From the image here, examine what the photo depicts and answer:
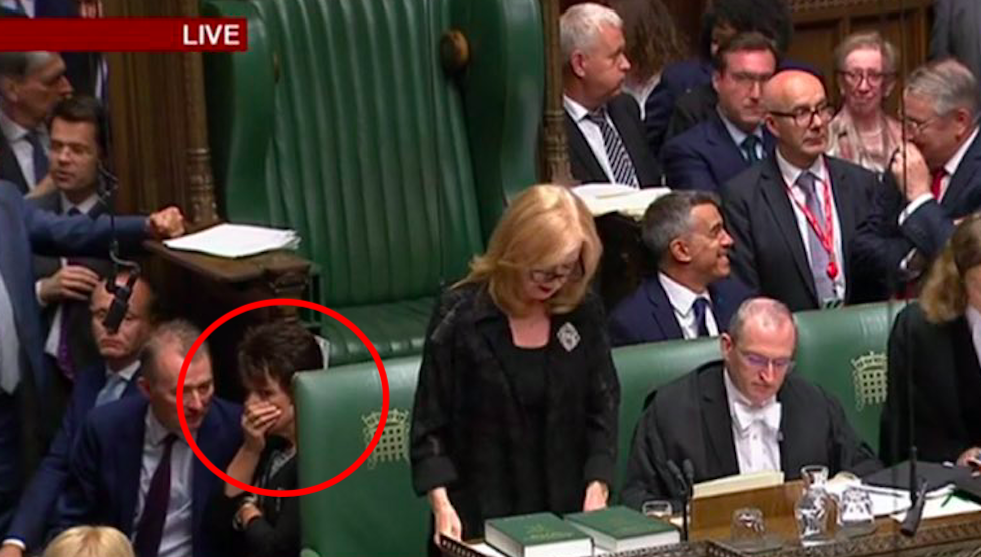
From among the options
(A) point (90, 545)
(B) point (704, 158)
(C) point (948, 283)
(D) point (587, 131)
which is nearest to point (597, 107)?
(D) point (587, 131)

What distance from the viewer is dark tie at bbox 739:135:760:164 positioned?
4.27 meters

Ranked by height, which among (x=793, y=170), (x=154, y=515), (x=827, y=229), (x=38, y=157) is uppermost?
(x=38, y=157)

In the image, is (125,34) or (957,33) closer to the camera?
(125,34)

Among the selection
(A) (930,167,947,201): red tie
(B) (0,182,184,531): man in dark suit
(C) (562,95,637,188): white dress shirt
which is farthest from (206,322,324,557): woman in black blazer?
(A) (930,167,947,201): red tie

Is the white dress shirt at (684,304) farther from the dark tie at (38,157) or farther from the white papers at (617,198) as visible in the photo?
the dark tie at (38,157)

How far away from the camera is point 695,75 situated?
4.55m

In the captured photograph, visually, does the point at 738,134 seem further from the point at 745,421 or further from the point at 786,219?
the point at 745,421

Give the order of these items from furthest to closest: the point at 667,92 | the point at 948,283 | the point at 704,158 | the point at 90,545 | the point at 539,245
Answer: the point at 667,92 → the point at 704,158 → the point at 948,283 → the point at 539,245 → the point at 90,545

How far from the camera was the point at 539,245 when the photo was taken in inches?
120

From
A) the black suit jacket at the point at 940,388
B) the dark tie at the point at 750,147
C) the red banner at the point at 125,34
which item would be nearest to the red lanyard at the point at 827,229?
the dark tie at the point at 750,147

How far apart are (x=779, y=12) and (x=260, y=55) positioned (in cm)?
122

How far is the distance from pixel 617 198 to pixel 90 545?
1.56m

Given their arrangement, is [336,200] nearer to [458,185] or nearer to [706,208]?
[458,185]

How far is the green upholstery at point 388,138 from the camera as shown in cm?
397
